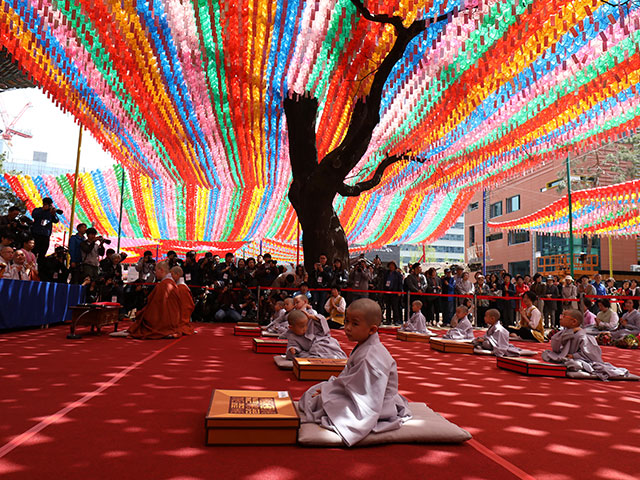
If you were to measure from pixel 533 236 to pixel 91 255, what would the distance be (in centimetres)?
2612

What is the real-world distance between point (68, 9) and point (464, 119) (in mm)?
6653

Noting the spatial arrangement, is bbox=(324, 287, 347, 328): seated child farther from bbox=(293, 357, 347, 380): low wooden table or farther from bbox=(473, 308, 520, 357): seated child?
bbox=(293, 357, 347, 380): low wooden table

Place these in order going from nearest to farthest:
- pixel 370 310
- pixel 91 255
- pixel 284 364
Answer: pixel 370 310 → pixel 284 364 → pixel 91 255

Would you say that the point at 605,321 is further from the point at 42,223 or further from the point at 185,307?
the point at 42,223

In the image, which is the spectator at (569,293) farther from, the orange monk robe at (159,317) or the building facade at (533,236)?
the orange monk robe at (159,317)

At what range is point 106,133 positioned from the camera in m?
9.60

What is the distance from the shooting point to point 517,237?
104 ft

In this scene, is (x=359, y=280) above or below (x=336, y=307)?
above

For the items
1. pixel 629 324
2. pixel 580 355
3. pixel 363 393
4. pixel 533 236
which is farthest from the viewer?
pixel 533 236

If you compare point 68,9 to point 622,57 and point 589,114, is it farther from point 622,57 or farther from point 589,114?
point 589,114

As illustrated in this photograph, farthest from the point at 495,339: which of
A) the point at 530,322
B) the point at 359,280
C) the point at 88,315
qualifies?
the point at 88,315

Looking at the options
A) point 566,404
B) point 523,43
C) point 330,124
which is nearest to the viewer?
point 566,404

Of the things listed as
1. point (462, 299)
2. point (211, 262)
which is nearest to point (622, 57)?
→ point (462, 299)

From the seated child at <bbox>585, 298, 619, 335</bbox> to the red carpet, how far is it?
6.27 meters
